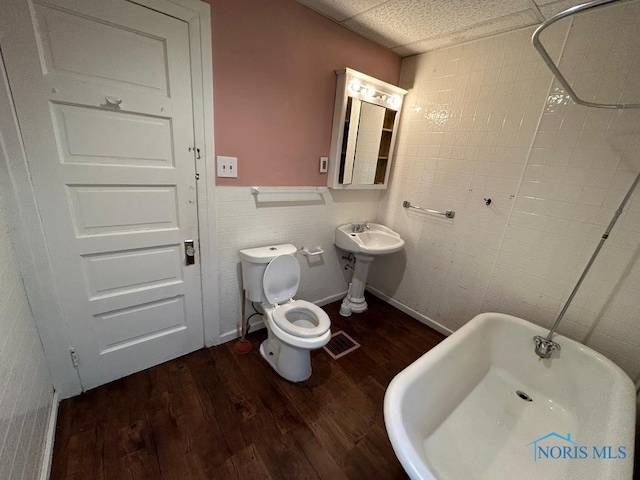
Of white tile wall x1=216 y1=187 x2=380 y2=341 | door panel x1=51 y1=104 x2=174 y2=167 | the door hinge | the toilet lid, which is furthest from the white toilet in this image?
the door hinge

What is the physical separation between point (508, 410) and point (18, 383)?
2.37 m

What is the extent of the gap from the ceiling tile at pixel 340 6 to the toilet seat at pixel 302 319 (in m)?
1.90

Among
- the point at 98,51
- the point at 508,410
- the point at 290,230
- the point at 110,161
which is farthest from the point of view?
the point at 290,230

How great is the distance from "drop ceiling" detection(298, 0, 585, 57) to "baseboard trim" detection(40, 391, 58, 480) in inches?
105

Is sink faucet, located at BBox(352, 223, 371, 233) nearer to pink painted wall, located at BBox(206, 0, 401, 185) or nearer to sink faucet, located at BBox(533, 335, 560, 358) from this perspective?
pink painted wall, located at BBox(206, 0, 401, 185)

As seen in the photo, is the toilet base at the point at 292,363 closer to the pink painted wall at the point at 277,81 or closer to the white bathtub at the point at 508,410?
the white bathtub at the point at 508,410

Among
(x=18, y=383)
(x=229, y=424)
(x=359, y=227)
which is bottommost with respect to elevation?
(x=229, y=424)

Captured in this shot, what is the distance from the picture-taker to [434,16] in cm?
159

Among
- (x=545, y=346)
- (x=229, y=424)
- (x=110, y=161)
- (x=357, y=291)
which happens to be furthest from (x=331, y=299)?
(x=110, y=161)

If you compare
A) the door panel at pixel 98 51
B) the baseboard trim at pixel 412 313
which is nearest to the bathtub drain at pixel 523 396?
the baseboard trim at pixel 412 313

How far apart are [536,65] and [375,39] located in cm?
108

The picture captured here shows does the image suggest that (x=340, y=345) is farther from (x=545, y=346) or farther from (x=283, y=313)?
(x=545, y=346)

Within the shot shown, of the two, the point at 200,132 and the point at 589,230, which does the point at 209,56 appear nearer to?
the point at 200,132

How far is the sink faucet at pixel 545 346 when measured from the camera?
157 centimetres
